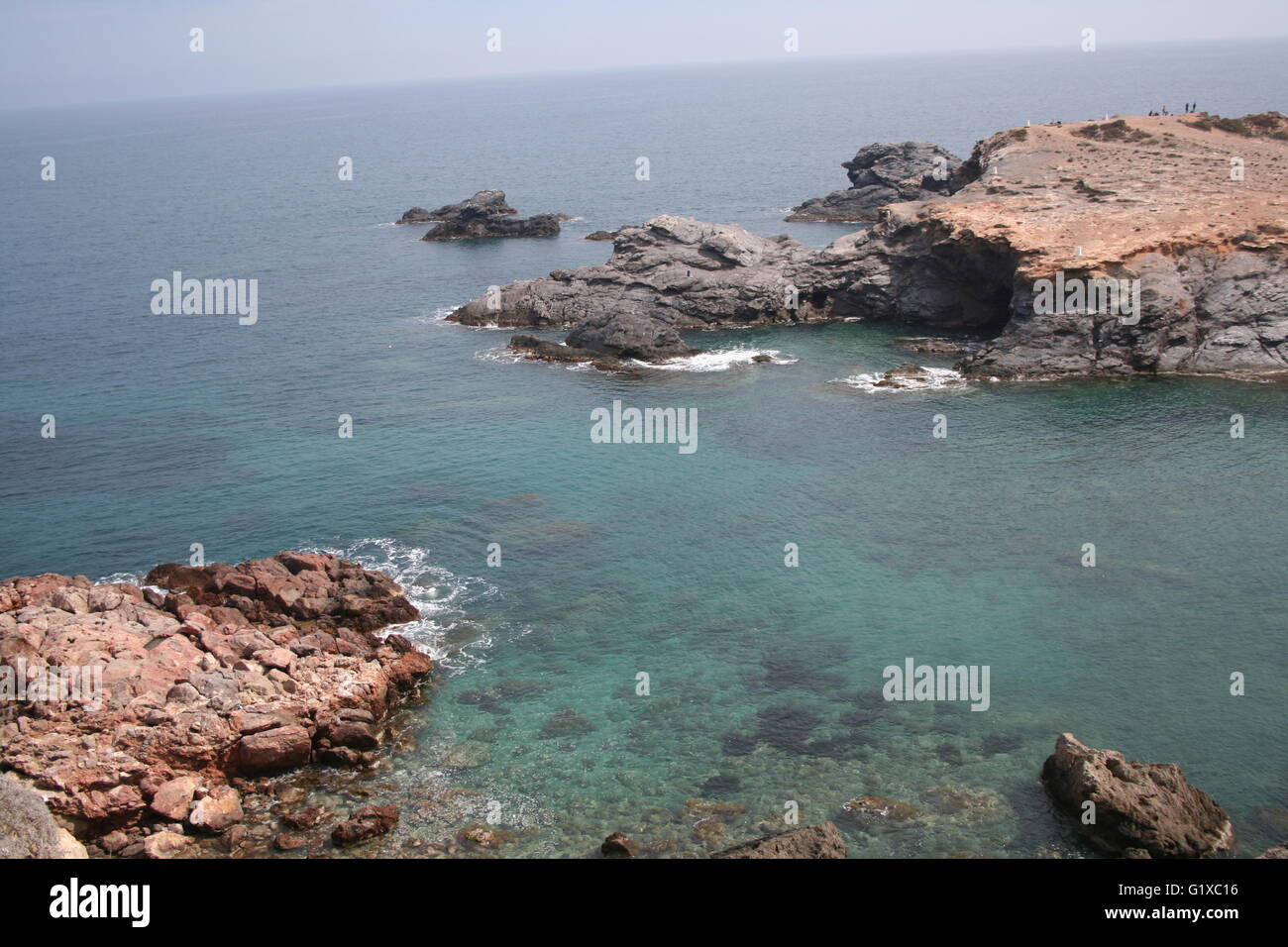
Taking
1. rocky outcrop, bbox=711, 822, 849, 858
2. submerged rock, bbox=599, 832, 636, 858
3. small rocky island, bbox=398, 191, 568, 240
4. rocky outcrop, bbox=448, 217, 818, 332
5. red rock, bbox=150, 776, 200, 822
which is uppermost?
small rocky island, bbox=398, 191, 568, 240

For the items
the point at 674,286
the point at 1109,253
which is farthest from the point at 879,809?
the point at 674,286

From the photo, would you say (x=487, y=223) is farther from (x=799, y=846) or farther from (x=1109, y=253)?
(x=799, y=846)

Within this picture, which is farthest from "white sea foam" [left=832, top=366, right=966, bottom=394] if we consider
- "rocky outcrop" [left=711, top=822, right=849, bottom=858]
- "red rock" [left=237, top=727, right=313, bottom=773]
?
"red rock" [left=237, top=727, right=313, bottom=773]

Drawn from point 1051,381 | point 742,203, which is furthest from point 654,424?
point 742,203

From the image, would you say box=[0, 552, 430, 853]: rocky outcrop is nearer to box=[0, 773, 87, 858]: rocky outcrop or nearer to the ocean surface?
the ocean surface

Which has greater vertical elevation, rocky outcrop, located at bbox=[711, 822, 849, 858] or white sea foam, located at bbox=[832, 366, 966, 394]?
white sea foam, located at bbox=[832, 366, 966, 394]
